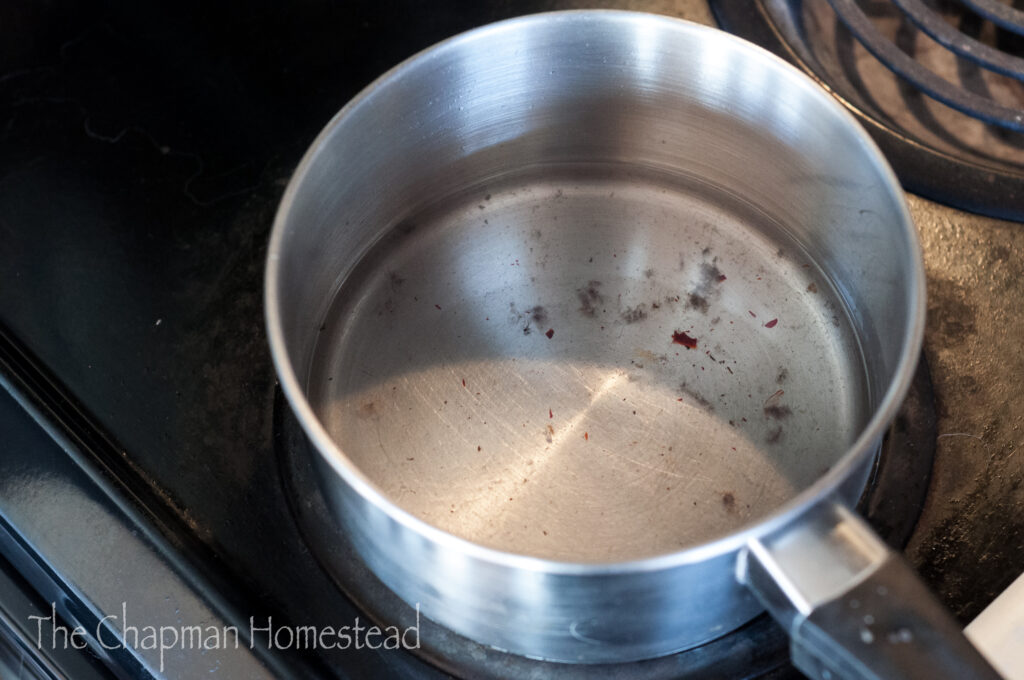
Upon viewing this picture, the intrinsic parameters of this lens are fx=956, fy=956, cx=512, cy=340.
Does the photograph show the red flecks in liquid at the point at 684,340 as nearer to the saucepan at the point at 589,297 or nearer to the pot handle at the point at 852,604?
the saucepan at the point at 589,297

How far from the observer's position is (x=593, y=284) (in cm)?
57

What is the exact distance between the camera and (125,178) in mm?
530

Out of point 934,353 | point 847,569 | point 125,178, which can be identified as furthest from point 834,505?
point 125,178

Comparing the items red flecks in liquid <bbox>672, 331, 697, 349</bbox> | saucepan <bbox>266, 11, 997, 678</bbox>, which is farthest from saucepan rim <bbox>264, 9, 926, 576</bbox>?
red flecks in liquid <bbox>672, 331, 697, 349</bbox>

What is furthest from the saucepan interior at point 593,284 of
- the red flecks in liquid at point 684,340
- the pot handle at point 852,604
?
the pot handle at point 852,604

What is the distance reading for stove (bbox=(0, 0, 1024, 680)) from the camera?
0.42m

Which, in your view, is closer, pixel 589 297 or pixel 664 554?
pixel 664 554

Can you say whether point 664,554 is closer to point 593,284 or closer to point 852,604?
point 852,604

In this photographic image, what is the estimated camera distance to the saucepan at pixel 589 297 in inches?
18.3

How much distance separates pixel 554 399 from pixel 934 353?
0.20 meters

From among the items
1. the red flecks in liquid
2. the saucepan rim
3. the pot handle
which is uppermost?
the saucepan rim

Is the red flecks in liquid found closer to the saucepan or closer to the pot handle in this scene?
the saucepan

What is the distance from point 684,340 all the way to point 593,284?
7cm

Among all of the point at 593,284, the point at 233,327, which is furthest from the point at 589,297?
the point at 233,327
